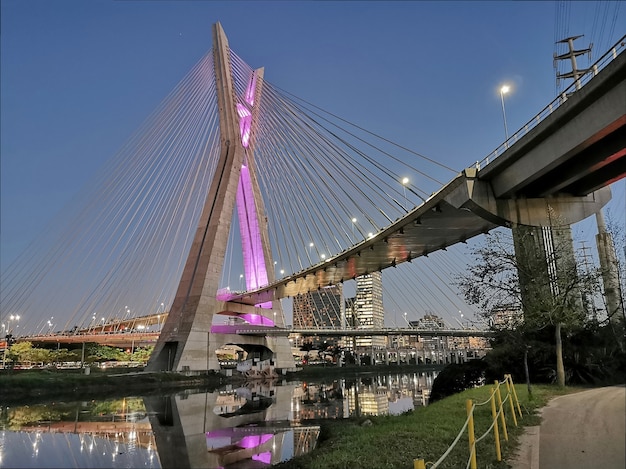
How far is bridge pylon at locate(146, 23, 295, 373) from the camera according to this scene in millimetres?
41719

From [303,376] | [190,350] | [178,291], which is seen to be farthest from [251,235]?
[303,376]

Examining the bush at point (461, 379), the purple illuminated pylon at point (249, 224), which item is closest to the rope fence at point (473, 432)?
the bush at point (461, 379)

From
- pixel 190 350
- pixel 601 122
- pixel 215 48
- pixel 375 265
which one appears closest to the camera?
pixel 601 122

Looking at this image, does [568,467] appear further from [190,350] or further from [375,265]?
[190,350]

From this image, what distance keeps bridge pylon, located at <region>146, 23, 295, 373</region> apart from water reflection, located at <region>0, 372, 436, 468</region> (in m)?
17.2

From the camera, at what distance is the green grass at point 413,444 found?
7.76 m

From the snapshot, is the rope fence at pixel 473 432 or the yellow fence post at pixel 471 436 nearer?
the rope fence at pixel 473 432

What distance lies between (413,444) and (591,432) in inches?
262

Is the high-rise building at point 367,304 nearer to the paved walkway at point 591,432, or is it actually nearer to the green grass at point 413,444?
the green grass at point 413,444

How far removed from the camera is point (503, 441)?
8.43m

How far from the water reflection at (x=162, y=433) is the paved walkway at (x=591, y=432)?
27.6ft

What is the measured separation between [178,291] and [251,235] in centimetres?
1139

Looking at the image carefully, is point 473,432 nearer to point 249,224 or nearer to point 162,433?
point 162,433

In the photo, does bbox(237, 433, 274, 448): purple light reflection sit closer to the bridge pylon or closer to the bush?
the bush
